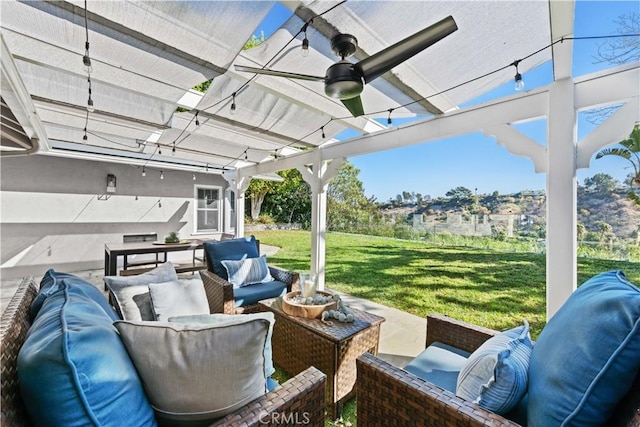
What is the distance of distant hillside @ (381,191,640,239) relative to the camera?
475 centimetres

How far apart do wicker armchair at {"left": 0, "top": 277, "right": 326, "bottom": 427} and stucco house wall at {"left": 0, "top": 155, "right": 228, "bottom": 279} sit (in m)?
5.56

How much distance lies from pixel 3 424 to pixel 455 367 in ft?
6.08

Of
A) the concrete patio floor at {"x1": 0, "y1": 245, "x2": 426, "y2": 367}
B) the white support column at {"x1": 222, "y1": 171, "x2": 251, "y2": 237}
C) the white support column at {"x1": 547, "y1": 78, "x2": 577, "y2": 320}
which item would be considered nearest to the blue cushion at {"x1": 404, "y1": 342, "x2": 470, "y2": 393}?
the concrete patio floor at {"x1": 0, "y1": 245, "x2": 426, "y2": 367}

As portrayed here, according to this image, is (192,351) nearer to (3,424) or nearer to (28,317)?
(3,424)

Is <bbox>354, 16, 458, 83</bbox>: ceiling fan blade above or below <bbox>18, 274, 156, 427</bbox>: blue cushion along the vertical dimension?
above

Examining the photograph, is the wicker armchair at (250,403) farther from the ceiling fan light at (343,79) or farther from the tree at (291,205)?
the tree at (291,205)

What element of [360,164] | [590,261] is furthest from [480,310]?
[360,164]

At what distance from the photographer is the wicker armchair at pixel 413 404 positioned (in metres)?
0.87

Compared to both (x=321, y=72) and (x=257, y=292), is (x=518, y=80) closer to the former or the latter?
(x=321, y=72)

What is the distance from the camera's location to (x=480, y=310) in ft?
14.8

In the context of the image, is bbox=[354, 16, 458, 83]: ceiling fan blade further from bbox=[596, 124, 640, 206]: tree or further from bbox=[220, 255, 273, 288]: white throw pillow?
bbox=[596, 124, 640, 206]: tree

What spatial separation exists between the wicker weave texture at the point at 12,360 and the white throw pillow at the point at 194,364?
0.89 feet

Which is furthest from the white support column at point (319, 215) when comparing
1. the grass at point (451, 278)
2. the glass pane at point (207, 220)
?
the glass pane at point (207, 220)

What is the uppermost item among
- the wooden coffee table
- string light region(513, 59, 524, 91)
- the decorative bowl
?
string light region(513, 59, 524, 91)
